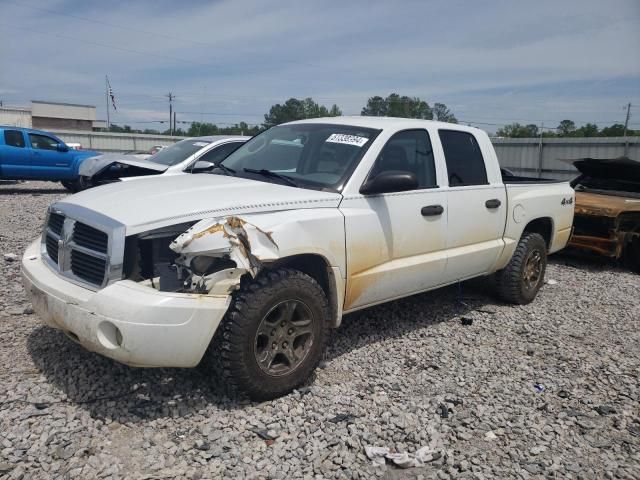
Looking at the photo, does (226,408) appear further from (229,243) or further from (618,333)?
(618,333)

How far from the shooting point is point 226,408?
3385 millimetres

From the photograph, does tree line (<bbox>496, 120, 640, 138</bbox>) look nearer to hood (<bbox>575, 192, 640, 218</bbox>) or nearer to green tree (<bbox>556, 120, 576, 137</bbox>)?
green tree (<bbox>556, 120, 576, 137</bbox>)

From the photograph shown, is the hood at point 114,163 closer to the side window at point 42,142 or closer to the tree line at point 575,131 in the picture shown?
the side window at point 42,142

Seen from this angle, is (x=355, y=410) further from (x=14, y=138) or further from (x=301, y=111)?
(x=301, y=111)

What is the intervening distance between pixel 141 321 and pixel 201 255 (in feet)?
1.61

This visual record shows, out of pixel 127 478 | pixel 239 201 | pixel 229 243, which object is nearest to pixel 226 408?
pixel 127 478

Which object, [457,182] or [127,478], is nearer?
[127,478]

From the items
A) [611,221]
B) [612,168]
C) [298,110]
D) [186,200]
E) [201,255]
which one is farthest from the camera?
[298,110]

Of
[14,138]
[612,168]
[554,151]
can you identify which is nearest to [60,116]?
[14,138]

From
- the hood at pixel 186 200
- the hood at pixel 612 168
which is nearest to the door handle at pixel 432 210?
the hood at pixel 186 200

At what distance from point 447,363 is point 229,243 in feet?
7.12

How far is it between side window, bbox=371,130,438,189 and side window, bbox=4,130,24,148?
13.9m

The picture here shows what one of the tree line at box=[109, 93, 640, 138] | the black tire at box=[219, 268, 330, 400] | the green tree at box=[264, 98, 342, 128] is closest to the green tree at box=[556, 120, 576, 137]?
the tree line at box=[109, 93, 640, 138]

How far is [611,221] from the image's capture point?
7848 millimetres
